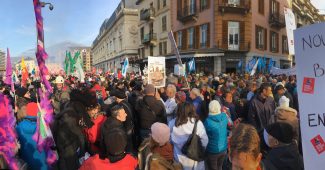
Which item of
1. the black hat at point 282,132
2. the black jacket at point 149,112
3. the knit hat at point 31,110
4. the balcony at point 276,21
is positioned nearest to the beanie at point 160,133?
the black hat at point 282,132

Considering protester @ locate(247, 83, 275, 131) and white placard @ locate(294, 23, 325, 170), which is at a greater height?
white placard @ locate(294, 23, 325, 170)

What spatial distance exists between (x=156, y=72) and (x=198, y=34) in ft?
64.9

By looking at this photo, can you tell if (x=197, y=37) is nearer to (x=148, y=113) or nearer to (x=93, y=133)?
(x=148, y=113)

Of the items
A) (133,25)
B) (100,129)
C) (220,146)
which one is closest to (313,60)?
(220,146)

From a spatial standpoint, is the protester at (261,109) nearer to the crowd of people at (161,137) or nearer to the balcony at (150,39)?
the crowd of people at (161,137)

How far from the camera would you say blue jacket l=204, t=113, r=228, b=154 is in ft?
14.8

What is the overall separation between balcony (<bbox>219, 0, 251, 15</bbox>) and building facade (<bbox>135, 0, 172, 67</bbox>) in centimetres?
865

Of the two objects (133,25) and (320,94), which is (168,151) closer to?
(320,94)

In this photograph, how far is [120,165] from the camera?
278cm

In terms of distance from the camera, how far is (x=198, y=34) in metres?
27.5

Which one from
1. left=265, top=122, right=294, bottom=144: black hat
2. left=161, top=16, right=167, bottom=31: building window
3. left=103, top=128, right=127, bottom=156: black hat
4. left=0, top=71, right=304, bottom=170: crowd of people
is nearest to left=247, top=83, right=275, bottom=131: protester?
left=0, top=71, right=304, bottom=170: crowd of people

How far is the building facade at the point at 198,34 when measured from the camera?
25667 millimetres

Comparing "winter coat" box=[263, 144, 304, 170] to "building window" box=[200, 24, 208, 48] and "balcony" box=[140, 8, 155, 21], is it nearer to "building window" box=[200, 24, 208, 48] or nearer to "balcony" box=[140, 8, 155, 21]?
"building window" box=[200, 24, 208, 48]

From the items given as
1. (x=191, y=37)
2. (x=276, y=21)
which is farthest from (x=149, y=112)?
(x=276, y=21)
